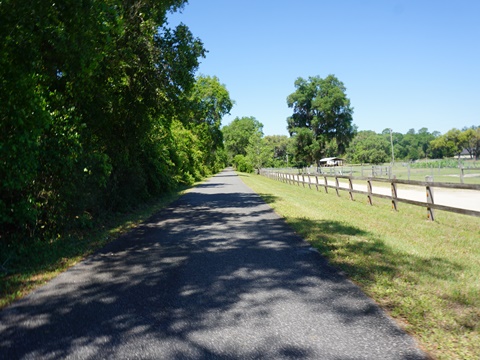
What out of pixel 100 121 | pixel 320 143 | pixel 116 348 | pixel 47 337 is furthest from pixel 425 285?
pixel 320 143

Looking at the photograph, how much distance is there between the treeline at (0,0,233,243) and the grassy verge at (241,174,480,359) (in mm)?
5674

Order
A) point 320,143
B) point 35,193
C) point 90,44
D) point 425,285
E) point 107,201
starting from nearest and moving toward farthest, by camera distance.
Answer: point 425,285 → point 90,44 → point 35,193 → point 107,201 → point 320,143

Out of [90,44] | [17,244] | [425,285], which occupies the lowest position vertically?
[425,285]

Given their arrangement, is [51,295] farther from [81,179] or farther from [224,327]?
[81,179]

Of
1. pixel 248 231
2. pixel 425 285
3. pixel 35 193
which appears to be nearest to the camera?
pixel 425 285

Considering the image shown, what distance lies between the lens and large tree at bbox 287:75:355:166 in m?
70.6

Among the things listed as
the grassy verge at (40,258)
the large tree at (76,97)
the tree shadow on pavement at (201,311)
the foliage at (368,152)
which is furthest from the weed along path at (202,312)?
the foliage at (368,152)

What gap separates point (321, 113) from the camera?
7106 centimetres

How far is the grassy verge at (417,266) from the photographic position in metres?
3.51

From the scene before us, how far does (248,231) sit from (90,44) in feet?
17.5

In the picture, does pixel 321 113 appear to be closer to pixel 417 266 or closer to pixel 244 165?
pixel 244 165

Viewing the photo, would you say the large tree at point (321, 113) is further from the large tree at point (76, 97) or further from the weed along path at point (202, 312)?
the weed along path at point (202, 312)

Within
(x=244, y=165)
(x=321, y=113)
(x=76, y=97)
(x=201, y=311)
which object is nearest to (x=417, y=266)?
(x=201, y=311)

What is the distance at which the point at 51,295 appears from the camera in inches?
189
